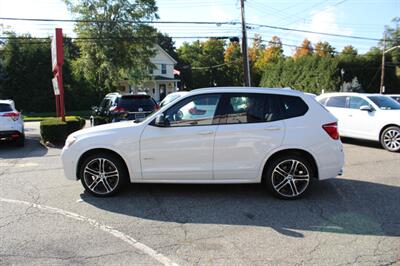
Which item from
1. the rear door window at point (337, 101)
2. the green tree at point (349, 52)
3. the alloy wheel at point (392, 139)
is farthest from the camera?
the green tree at point (349, 52)

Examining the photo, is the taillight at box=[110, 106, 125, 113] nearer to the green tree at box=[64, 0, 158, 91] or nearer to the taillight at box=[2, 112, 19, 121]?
the taillight at box=[2, 112, 19, 121]

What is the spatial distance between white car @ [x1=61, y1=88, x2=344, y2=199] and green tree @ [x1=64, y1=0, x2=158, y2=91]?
31979 millimetres

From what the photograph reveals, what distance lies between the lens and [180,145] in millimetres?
6105

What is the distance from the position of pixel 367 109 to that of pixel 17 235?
10233 mm

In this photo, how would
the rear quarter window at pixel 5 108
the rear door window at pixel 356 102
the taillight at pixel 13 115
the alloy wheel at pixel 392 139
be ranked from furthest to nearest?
the rear quarter window at pixel 5 108 → the taillight at pixel 13 115 → the rear door window at pixel 356 102 → the alloy wheel at pixel 392 139

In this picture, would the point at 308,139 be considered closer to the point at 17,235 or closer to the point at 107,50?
the point at 17,235

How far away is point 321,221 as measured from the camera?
5.30m

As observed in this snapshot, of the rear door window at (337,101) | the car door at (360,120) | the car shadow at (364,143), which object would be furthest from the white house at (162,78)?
the car door at (360,120)

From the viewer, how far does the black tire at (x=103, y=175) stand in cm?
628

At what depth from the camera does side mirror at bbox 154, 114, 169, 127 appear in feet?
20.0

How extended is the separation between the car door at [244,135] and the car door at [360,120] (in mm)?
6730

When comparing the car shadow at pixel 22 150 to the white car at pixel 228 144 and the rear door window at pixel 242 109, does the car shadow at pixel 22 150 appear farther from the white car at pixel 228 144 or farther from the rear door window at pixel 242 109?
the rear door window at pixel 242 109

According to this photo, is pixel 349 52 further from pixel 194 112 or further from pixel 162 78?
pixel 194 112

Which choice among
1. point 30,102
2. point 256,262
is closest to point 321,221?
point 256,262
